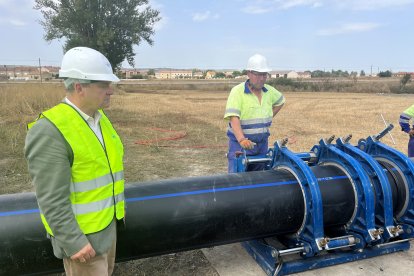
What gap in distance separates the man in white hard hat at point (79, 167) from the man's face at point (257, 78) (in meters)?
2.24

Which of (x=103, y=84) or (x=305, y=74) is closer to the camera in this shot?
(x=103, y=84)

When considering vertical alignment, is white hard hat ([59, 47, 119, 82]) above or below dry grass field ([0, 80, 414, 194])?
above

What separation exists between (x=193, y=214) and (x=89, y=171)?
1.12 meters

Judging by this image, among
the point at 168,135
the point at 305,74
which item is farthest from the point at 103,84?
the point at 305,74

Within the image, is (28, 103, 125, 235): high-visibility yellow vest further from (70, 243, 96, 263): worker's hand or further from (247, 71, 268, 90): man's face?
(247, 71, 268, 90): man's face

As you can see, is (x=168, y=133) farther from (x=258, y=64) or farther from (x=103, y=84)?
(x=103, y=84)

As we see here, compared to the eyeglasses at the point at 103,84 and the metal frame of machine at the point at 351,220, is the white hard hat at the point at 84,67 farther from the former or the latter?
the metal frame of machine at the point at 351,220

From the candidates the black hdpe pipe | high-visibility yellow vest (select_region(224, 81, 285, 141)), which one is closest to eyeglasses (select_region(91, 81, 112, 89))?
the black hdpe pipe

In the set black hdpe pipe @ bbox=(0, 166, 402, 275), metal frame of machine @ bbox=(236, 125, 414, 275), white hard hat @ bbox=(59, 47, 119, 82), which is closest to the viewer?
white hard hat @ bbox=(59, 47, 119, 82)

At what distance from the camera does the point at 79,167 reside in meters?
1.75

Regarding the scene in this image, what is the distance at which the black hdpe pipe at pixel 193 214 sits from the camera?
238cm

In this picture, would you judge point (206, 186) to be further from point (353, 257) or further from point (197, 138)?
point (197, 138)

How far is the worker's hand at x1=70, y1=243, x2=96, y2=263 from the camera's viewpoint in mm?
1744

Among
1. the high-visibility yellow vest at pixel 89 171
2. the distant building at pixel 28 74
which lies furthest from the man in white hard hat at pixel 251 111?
the distant building at pixel 28 74
